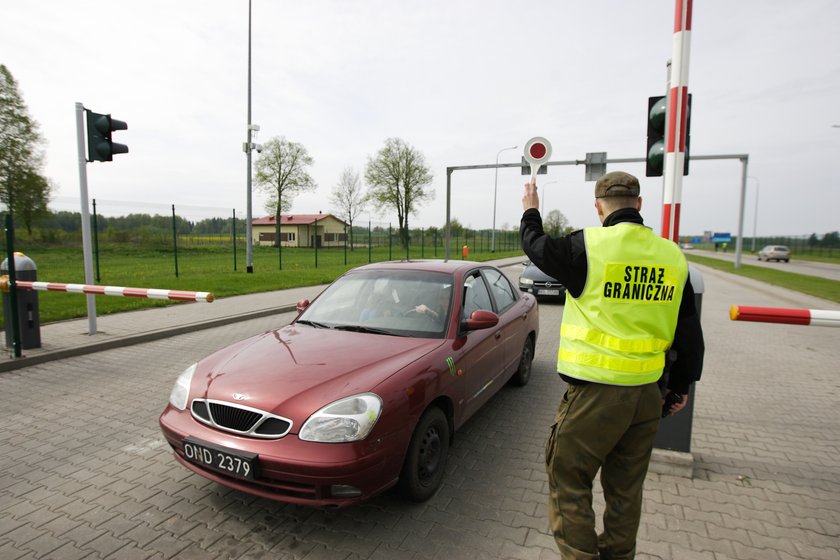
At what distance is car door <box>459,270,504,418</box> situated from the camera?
3672mm

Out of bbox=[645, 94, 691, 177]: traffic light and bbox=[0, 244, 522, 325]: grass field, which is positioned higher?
bbox=[645, 94, 691, 177]: traffic light

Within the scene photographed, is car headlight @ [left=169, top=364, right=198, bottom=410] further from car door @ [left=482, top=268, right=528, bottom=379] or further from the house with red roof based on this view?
the house with red roof

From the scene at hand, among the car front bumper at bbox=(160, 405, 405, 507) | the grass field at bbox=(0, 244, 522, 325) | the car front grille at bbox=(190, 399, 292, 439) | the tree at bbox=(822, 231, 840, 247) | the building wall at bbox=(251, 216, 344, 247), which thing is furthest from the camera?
the tree at bbox=(822, 231, 840, 247)

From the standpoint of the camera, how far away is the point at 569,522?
214cm

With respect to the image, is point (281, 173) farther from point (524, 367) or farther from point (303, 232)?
point (524, 367)

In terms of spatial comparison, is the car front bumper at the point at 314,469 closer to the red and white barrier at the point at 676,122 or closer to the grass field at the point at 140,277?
the red and white barrier at the point at 676,122

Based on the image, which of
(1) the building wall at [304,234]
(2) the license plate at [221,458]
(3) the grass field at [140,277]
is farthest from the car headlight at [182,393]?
(1) the building wall at [304,234]

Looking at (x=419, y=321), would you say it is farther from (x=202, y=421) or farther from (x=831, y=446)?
(x=831, y=446)

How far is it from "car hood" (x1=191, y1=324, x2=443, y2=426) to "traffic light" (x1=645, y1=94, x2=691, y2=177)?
2.46m

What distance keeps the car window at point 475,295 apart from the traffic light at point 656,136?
5.93 ft

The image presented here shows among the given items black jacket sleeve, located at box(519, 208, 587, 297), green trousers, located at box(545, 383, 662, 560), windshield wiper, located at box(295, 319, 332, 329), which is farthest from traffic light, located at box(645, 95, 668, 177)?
windshield wiper, located at box(295, 319, 332, 329)

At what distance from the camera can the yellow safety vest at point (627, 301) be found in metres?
2.09

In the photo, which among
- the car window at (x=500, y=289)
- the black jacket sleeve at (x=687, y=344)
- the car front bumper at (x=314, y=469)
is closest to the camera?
the black jacket sleeve at (x=687, y=344)

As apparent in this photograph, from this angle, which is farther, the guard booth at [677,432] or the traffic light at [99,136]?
the traffic light at [99,136]
